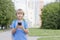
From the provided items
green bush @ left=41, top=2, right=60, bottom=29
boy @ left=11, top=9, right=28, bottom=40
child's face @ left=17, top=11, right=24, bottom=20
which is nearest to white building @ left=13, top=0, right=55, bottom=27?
green bush @ left=41, top=2, right=60, bottom=29

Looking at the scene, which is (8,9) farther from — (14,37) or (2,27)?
(14,37)

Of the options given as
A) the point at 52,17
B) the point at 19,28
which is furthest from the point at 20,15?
the point at 52,17

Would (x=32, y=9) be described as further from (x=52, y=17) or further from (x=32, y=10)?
(x=52, y=17)

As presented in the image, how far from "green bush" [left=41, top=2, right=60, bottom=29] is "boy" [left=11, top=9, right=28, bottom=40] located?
24.3m

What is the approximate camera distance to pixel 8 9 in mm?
32531

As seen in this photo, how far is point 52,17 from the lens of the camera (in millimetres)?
31359

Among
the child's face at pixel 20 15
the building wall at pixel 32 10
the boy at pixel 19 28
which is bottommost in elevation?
the building wall at pixel 32 10

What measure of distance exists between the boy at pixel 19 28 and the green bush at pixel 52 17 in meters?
24.3

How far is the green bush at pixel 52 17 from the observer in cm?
3120

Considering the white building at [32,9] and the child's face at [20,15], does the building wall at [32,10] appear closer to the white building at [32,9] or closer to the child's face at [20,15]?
the white building at [32,9]

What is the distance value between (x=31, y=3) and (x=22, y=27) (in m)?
44.7

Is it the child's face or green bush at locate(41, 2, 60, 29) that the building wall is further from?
the child's face

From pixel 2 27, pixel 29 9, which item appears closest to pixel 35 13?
pixel 29 9

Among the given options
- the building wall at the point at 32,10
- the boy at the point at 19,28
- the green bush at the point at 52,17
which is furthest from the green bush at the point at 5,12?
the boy at the point at 19,28
